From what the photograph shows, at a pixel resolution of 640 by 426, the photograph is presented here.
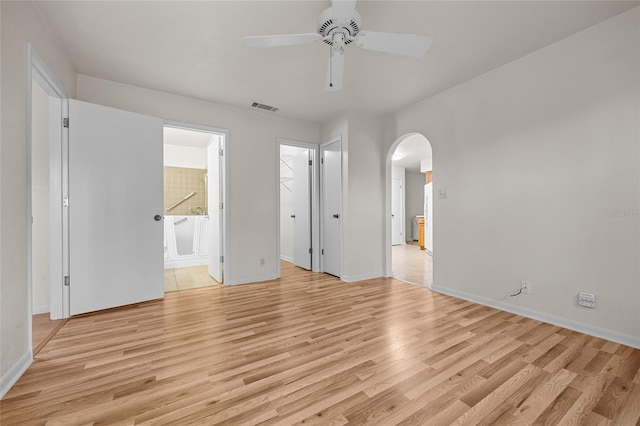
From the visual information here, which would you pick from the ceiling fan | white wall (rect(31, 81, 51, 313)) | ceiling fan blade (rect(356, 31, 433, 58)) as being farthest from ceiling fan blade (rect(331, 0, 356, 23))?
white wall (rect(31, 81, 51, 313))

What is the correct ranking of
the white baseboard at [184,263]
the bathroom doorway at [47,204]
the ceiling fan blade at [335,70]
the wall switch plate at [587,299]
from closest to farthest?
the ceiling fan blade at [335,70] < the wall switch plate at [587,299] < the bathroom doorway at [47,204] < the white baseboard at [184,263]

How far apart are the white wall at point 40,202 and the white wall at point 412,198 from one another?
29.4 ft

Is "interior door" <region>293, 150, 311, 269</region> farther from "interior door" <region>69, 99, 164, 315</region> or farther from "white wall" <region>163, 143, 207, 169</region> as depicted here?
"white wall" <region>163, 143, 207, 169</region>

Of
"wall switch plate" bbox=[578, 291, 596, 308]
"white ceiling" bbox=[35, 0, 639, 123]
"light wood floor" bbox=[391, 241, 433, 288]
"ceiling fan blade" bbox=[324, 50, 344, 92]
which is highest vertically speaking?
"white ceiling" bbox=[35, 0, 639, 123]

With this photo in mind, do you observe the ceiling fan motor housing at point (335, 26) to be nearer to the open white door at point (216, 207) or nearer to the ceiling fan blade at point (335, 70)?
the ceiling fan blade at point (335, 70)

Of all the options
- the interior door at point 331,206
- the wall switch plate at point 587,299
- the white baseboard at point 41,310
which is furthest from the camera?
the interior door at point 331,206

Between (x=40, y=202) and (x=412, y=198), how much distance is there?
9.31 meters

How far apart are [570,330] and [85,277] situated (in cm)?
Answer: 446

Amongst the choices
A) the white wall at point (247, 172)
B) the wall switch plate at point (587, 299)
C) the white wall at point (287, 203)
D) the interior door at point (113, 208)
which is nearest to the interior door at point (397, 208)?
the white wall at point (287, 203)

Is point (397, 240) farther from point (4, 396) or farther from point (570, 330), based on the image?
point (4, 396)

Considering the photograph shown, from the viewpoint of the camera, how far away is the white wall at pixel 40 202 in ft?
8.89

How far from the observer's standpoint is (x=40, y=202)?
2.72 metres

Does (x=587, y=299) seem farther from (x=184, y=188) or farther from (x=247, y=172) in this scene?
(x=184, y=188)

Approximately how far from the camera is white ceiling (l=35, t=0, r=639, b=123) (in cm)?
196
